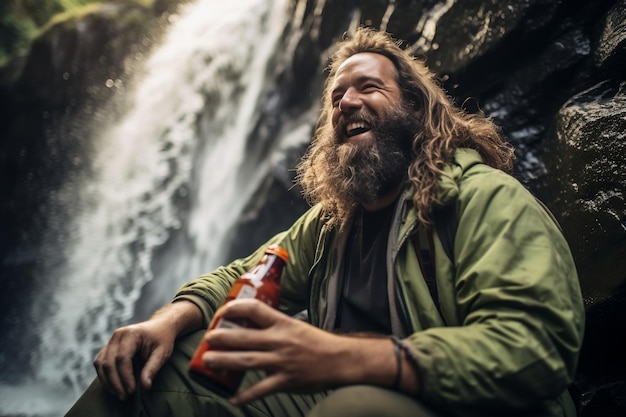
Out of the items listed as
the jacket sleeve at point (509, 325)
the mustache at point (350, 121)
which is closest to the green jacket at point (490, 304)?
the jacket sleeve at point (509, 325)

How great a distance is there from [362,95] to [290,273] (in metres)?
1.07

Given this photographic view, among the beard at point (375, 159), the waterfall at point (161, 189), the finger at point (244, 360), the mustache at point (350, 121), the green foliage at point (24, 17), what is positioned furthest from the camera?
the green foliage at point (24, 17)

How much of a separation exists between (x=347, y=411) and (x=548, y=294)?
70cm

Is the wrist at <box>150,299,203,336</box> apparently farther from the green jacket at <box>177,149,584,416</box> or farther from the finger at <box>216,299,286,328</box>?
the finger at <box>216,299,286,328</box>

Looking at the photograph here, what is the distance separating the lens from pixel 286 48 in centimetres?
807

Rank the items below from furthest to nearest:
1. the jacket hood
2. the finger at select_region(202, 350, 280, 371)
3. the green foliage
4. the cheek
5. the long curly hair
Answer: the green foliage, the cheek, the long curly hair, the jacket hood, the finger at select_region(202, 350, 280, 371)

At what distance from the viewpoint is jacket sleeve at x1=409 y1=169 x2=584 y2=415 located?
1235mm

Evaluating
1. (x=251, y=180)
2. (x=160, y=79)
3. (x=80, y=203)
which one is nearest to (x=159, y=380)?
(x=251, y=180)

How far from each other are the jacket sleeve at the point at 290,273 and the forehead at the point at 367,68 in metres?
0.80

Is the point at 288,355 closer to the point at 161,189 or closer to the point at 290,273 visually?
the point at 290,273

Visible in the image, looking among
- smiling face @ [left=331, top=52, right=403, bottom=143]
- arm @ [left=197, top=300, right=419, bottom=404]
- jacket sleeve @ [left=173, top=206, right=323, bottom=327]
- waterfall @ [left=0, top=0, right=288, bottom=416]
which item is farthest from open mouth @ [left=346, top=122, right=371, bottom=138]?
waterfall @ [left=0, top=0, right=288, bottom=416]

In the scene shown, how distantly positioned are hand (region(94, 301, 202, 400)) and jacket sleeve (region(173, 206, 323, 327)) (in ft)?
0.56

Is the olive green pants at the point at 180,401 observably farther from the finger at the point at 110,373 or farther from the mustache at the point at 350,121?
the mustache at the point at 350,121

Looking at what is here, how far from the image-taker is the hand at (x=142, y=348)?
179 cm
